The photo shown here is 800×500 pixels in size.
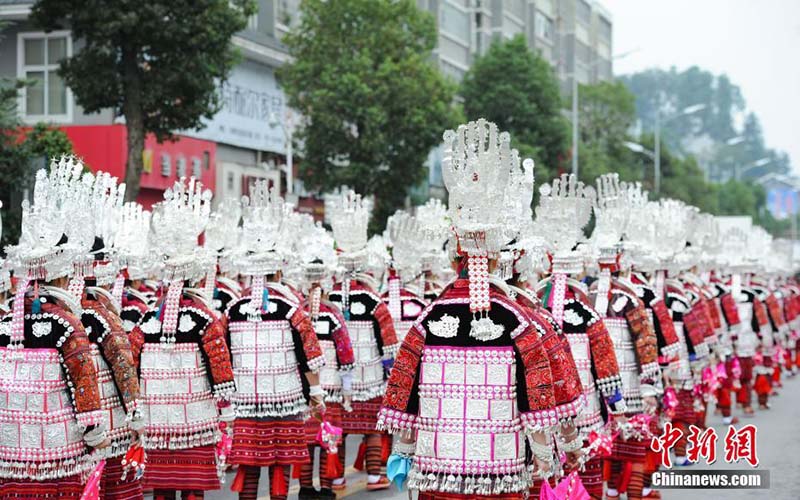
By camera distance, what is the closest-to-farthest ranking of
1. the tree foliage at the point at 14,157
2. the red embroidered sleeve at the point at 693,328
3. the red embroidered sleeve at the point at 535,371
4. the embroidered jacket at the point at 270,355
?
the red embroidered sleeve at the point at 535,371 → the embroidered jacket at the point at 270,355 → the red embroidered sleeve at the point at 693,328 → the tree foliage at the point at 14,157

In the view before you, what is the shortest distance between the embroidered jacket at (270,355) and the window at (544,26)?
62.3 metres

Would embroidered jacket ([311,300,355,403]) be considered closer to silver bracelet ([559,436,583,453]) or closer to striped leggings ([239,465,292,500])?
striped leggings ([239,465,292,500])

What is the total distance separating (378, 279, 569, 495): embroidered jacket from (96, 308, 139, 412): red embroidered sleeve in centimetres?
207

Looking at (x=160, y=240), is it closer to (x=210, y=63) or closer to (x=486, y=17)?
(x=210, y=63)

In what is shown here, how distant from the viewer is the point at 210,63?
2305 cm

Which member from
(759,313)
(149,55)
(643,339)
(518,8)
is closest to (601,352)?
(643,339)

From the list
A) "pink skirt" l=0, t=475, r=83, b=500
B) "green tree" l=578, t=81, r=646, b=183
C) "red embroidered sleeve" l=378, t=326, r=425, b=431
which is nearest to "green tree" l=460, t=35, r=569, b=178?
"green tree" l=578, t=81, r=646, b=183

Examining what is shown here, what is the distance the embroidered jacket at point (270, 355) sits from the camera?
1088 centimetres

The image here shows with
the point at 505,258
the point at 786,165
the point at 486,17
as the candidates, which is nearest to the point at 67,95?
the point at 505,258

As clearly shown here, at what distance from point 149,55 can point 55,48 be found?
8.81 metres

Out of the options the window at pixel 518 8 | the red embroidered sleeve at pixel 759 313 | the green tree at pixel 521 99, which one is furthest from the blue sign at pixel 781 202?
the red embroidered sleeve at pixel 759 313

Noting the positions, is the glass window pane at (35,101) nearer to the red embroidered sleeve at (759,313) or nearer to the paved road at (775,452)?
the red embroidered sleeve at (759,313)

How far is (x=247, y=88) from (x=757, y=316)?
2030cm

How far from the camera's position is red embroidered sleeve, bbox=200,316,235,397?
10039 millimetres
